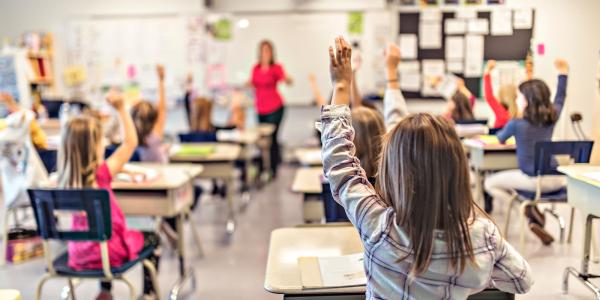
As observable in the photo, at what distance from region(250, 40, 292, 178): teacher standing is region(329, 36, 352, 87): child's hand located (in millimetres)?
4413

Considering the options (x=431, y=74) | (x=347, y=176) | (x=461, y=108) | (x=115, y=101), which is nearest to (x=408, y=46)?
(x=431, y=74)

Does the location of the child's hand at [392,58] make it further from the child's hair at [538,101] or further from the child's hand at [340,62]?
the child's hand at [340,62]

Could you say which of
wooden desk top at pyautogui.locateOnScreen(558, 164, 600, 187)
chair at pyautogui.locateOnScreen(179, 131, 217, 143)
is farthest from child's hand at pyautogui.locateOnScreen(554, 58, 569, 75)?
chair at pyautogui.locateOnScreen(179, 131, 217, 143)

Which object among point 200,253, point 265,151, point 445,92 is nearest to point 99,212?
point 200,253

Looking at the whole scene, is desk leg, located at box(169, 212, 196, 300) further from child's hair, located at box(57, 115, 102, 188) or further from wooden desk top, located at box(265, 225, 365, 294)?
wooden desk top, located at box(265, 225, 365, 294)

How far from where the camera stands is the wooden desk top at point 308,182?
2527 mm

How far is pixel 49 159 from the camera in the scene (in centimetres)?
350

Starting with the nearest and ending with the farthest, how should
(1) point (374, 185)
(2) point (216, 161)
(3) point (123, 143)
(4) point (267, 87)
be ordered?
(1) point (374, 185)
(3) point (123, 143)
(2) point (216, 161)
(4) point (267, 87)

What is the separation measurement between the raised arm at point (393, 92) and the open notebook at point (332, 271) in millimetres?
764

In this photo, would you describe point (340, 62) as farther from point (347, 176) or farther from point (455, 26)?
point (455, 26)

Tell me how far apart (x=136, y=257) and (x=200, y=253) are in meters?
1.14

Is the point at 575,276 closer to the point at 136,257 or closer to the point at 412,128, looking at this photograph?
the point at 412,128

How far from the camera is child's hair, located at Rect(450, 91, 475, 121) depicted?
2340mm

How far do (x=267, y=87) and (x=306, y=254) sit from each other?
170 inches
